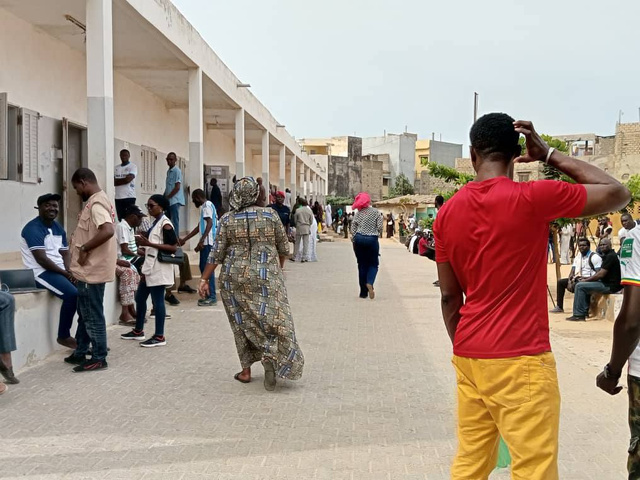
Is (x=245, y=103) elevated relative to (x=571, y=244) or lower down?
elevated

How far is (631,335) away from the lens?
2.66 meters

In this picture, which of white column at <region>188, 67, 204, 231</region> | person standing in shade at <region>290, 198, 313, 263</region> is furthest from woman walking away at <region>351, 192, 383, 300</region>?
person standing in shade at <region>290, 198, 313, 263</region>

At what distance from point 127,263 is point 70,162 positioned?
14.9 ft

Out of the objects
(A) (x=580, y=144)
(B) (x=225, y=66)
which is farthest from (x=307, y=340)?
(A) (x=580, y=144)

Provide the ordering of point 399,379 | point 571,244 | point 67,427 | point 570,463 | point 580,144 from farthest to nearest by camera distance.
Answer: point 580,144 < point 571,244 < point 399,379 < point 67,427 < point 570,463

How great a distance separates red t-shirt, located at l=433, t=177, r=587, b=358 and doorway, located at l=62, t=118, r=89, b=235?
32.1 feet

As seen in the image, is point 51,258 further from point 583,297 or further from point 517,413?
point 583,297

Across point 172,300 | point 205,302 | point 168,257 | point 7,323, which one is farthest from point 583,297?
point 7,323

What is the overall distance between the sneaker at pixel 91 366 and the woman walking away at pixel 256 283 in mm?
1451

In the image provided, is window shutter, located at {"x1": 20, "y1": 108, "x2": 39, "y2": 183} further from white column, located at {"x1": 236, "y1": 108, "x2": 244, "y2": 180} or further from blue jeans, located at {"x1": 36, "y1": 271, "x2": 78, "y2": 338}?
white column, located at {"x1": 236, "y1": 108, "x2": 244, "y2": 180}

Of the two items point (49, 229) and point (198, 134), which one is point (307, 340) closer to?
point (49, 229)

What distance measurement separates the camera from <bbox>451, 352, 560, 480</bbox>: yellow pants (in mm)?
2406

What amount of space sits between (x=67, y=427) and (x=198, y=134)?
882cm

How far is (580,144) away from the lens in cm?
5581
